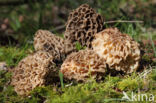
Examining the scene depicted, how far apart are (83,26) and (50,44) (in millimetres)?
921

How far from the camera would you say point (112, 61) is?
4.18m

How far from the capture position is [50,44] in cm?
496

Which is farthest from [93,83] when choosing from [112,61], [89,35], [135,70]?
[89,35]

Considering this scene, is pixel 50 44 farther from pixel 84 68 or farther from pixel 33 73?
pixel 84 68

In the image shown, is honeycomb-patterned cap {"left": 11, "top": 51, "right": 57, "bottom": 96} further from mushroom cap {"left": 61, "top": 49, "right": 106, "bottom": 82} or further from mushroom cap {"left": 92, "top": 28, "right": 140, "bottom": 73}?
mushroom cap {"left": 92, "top": 28, "right": 140, "bottom": 73}

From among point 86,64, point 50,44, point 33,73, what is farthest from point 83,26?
point 33,73

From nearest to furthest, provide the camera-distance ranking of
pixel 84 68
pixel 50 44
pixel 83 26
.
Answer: pixel 84 68, pixel 83 26, pixel 50 44

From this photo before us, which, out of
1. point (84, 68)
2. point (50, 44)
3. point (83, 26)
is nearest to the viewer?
point (84, 68)

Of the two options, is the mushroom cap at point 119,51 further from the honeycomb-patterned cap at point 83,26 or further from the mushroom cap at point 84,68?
the honeycomb-patterned cap at point 83,26

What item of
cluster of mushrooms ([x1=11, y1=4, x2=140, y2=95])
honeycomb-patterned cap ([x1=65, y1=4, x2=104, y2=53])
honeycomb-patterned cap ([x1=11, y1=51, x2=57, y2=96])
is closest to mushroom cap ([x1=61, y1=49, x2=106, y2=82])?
cluster of mushrooms ([x1=11, y1=4, x2=140, y2=95])

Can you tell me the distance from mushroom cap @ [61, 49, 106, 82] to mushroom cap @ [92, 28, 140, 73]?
179mm

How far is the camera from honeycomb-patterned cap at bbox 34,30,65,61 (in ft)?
16.1

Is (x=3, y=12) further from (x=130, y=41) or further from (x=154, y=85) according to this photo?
(x=154, y=85)

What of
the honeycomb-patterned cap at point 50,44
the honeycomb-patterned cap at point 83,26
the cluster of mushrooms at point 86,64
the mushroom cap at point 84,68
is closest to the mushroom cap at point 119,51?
the cluster of mushrooms at point 86,64
